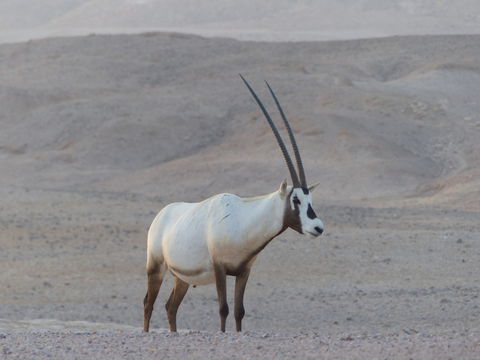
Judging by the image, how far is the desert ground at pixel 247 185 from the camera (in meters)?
11.7

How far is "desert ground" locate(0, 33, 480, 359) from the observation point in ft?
38.5

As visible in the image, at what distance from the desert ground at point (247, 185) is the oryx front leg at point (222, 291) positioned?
0.33 metres

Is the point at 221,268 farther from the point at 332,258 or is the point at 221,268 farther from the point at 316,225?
the point at 332,258

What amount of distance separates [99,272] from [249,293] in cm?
244

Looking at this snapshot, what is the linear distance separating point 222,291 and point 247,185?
22.1 meters

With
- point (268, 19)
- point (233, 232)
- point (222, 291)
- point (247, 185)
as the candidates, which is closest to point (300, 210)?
point (233, 232)

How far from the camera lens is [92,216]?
19.7 metres

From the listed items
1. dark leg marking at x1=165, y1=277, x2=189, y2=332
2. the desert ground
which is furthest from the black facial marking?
dark leg marking at x1=165, y1=277, x2=189, y2=332

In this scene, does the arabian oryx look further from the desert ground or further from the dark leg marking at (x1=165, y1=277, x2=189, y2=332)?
the desert ground

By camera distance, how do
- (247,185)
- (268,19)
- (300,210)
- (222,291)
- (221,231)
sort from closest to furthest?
1. (300,210)
2. (222,291)
3. (221,231)
4. (247,185)
5. (268,19)

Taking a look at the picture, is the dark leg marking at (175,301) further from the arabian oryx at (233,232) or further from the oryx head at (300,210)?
the oryx head at (300,210)

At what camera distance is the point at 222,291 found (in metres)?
8.63

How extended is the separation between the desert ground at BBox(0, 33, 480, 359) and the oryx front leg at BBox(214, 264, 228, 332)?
1.08 feet

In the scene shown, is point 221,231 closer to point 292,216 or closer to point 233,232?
point 233,232
